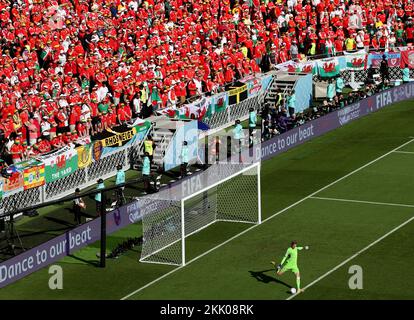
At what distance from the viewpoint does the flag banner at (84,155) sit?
5038 cm

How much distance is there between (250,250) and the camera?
144 ft

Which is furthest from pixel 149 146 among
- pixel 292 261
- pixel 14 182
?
pixel 292 261

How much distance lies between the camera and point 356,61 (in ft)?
227

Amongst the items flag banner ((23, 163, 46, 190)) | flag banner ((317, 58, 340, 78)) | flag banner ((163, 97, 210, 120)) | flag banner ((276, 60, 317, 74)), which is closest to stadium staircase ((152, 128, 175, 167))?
flag banner ((163, 97, 210, 120))

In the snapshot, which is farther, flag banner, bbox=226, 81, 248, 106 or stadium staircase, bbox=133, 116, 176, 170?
flag banner, bbox=226, 81, 248, 106

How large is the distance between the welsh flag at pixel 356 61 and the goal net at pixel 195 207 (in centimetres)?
2109

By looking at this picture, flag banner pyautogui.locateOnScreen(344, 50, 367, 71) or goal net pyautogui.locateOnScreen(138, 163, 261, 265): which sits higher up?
flag banner pyautogui.locateOnScreen(344, 50, 367, 71)

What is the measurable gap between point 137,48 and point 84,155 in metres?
11.9

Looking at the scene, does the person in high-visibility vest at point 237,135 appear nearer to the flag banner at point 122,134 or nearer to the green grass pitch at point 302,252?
the green grass pitch at point 302,252

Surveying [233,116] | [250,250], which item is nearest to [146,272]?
[250,250]

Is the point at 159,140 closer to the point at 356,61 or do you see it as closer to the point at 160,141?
the point at 160,141

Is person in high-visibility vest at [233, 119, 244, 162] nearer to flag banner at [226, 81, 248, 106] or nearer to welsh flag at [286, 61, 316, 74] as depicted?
flag banner at [226, 81, 248, 106]

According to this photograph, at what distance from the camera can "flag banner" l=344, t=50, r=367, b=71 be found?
69062 mm

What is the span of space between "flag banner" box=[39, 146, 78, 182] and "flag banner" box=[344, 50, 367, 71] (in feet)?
79.0
